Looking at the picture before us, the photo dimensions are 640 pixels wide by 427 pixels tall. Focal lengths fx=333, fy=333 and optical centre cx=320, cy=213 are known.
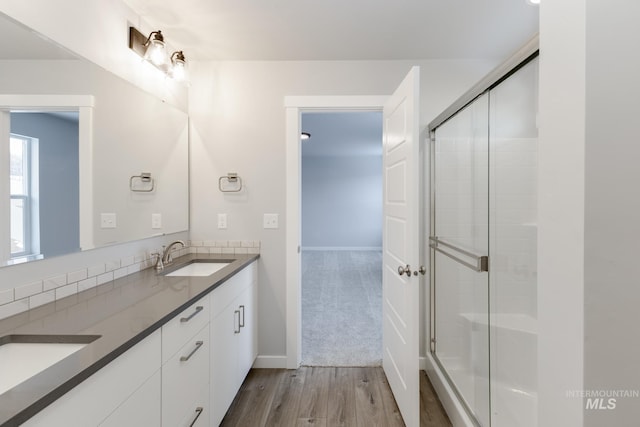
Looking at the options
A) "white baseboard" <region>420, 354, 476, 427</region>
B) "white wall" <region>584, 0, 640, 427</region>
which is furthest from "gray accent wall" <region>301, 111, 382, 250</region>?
"white wall" <region>584, 0, 640, 427</region>

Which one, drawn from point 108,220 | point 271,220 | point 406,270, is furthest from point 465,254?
point 108,220

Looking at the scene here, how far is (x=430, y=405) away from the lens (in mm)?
2197

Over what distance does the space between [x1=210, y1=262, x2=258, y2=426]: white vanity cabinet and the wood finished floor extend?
157mm

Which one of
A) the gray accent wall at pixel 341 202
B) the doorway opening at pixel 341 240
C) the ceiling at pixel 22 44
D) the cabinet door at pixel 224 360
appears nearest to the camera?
the ceiling at pixel 22 44

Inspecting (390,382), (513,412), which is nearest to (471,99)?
(513,412)

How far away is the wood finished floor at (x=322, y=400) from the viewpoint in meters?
2.00

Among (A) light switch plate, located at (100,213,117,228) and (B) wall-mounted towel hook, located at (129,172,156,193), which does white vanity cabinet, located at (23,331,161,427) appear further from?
(B) wall-mounted towel hook, located at (129,172,156,193)

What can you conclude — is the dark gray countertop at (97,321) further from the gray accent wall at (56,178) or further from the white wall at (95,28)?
the white wall at (95,28)

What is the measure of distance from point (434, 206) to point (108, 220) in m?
2.15

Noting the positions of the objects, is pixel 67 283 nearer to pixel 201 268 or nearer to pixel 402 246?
pixel 201 268

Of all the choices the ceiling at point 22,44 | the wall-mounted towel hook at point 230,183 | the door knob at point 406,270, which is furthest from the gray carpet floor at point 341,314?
the ceiling at point 22,44

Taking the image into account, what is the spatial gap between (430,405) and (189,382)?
1.59 meters

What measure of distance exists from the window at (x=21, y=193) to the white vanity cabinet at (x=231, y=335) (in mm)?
792

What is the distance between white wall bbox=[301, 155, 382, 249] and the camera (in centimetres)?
868
